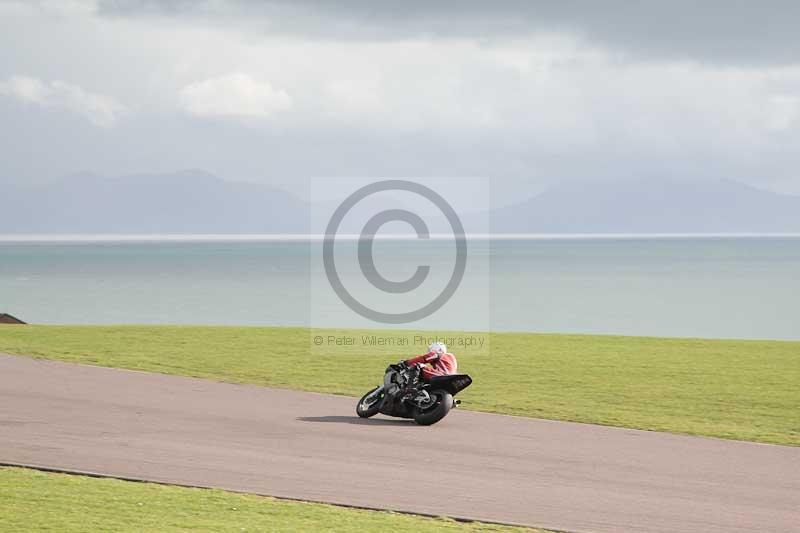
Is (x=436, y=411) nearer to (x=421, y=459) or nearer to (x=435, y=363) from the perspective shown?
(x=435, y=363)

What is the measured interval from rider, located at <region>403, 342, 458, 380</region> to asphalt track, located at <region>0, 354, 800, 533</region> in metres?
0.90

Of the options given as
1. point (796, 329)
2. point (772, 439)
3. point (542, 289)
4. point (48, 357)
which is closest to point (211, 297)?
point (542, 289)

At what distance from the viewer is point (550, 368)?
26.3 meters

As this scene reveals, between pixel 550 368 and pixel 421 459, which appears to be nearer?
pixel 421 459

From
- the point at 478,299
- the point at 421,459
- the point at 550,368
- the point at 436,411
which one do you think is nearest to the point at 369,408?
the point at 436,411

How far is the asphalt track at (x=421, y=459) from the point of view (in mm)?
12164

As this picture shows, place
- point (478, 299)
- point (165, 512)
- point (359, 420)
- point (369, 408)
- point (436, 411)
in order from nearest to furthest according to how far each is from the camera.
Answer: point (165, 512)
point (436, 411)
point (359, 420)
point (369, 408)
point (478, 299)

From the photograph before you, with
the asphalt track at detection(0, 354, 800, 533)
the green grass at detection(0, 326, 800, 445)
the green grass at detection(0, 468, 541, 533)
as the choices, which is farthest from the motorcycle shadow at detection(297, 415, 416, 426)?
the green grass at detection(0, 468, 541, 533)

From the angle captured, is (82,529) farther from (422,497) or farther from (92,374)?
(92,374)

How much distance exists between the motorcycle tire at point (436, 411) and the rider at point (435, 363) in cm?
40

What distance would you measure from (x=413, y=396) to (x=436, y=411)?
20.7 inches

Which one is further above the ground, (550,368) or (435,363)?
(435,363)

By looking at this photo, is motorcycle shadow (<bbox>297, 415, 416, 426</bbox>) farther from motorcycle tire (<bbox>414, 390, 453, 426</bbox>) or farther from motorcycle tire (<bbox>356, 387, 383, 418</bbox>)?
motorcycle tire (<bbox>414, 390, 453, 426</bbox>)

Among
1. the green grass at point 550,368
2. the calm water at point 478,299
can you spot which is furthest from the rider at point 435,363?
the calm water at point 478,299
